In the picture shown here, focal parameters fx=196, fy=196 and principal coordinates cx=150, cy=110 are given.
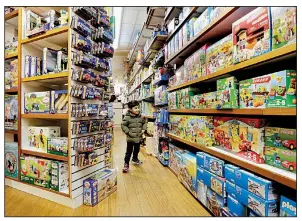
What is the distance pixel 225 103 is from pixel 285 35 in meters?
0.60

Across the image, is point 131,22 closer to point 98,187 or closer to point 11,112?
point 11,112

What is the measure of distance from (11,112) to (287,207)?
8.91 feet

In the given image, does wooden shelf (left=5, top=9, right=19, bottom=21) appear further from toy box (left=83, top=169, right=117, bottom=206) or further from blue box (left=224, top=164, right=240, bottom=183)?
blue box (left=224, top=164, right=240, bottom=183)

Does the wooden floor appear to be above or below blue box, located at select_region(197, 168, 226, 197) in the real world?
below

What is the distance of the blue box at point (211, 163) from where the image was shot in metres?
1.56

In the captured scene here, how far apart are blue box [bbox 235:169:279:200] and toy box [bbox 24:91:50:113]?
72.7 inches

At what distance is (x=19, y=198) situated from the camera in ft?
6.49

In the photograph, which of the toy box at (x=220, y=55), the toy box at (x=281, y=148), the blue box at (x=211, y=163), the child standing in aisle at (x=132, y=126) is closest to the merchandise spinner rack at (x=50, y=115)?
the child standing in aisle at (x=132, y=126)

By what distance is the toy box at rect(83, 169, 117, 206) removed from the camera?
186 centimetres

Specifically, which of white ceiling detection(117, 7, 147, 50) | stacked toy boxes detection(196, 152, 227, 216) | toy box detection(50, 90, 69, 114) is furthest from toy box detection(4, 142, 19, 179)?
white ceiling detection(117, 7, 147, 50)

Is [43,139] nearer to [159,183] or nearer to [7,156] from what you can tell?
[7,156]

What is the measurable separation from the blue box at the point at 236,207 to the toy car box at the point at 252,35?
39.4 inches

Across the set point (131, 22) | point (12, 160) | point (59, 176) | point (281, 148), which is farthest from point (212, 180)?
point (131, 22)
